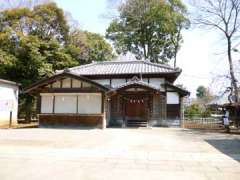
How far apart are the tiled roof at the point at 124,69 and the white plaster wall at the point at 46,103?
3048 millimetres

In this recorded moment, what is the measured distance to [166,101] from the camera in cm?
2145

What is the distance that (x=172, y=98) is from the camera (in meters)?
21.5

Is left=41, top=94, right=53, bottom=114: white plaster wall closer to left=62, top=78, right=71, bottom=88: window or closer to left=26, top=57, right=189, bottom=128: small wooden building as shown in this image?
left=26, top=57, right=189, bottom=128: small wooden building

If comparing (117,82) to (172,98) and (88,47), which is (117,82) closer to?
(172,98)

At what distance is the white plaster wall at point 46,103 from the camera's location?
20.1m

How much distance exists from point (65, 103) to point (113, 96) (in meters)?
3.86

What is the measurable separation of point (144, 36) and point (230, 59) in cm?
1437

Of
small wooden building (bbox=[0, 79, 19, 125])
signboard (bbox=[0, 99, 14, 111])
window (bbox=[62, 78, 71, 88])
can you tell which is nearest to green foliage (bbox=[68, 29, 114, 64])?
small wooden building (bbox=[0, 79, 19, 125])

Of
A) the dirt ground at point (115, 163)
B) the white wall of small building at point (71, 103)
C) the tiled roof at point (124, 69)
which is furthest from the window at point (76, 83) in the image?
the dirt ground at point (115, 163)

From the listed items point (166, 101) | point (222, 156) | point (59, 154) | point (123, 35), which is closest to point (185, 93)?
point (166, 101)

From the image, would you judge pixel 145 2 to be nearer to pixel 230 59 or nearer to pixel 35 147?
pixel 230 59

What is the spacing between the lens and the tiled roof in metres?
21.7

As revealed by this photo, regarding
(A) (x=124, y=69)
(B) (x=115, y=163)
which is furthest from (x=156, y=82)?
(B) (x=115, y=163)

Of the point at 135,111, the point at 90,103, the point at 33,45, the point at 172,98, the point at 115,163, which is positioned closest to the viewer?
the point at 115,163
